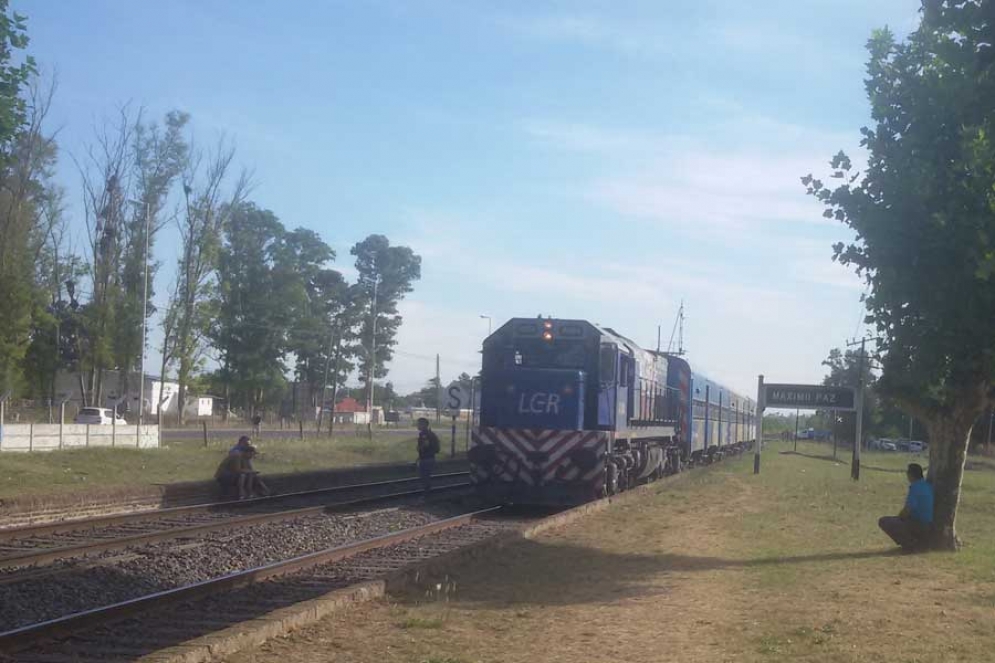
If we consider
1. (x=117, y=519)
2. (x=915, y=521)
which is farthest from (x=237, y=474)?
(x=915, y=521)

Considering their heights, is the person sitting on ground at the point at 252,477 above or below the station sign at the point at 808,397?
below

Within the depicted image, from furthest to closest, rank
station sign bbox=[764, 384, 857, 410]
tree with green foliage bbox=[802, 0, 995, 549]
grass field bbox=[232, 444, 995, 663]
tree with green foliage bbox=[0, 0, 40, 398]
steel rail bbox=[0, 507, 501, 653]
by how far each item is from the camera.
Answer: tree with green foliage bbox=[0, 0, 40, 398] < station sign bbox=[764, 384, 857, 410] < tree with green foliage bbox=[802, 0, 995, 549] < steel rail bbox=[0, 507, 501, 653] < grass field bbox=[232, 444, 995, 663]

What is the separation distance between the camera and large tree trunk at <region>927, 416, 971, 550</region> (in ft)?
47.0

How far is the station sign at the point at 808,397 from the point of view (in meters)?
30.5

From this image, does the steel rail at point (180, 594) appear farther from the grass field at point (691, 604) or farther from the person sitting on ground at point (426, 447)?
the person sitting on ground at point (426, 447)

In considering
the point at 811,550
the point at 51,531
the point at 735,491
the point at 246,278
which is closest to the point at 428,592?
the point at 811,550

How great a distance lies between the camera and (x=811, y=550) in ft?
46.9

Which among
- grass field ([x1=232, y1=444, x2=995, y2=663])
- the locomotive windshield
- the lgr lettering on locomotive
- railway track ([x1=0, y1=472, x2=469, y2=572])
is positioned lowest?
railway track ([x1=0, y1=472, x2=469, y2=572])

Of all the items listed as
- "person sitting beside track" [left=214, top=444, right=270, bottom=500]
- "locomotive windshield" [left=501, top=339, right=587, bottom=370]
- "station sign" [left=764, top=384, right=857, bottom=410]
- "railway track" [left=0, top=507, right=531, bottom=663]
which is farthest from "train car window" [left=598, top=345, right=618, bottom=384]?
"station sign" [left=764, top=384, right=857, bottom=410]

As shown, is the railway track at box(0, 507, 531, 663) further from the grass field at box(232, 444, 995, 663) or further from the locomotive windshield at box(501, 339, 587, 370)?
the locomotive windshield at box(501, 339, 587, 370)

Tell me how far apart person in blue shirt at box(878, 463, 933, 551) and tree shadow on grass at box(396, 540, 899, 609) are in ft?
0.82

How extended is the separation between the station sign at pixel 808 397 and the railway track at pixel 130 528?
13.9 meters

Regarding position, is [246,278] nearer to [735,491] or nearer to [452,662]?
[735,491]

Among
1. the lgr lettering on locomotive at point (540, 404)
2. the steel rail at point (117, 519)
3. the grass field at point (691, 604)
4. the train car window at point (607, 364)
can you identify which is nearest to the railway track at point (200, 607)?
the grass field at point (691, 604)
